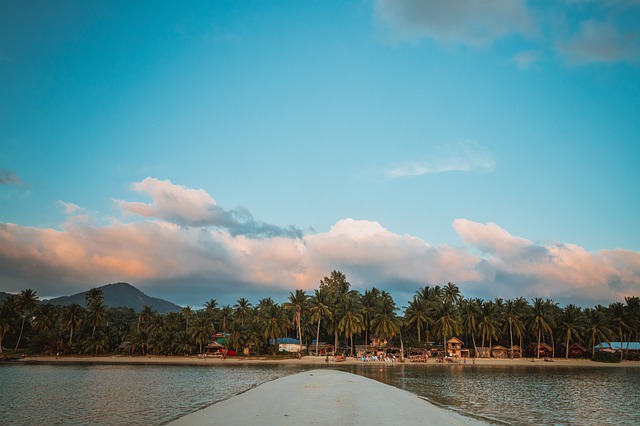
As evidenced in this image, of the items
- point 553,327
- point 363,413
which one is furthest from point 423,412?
point 553,327

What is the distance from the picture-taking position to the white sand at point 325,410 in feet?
69.3

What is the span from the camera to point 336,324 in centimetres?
10631

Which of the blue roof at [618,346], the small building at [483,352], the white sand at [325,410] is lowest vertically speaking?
the small building at [483,352]

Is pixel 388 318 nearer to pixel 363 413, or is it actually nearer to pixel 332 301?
pixel 332 301

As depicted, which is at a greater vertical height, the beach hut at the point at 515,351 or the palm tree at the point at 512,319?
the palm tree at the point at 512,319

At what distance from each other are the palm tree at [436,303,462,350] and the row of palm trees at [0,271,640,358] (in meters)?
0.22

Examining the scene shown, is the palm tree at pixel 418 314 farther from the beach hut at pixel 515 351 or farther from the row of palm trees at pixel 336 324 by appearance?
the beach hut at pixel 515 351

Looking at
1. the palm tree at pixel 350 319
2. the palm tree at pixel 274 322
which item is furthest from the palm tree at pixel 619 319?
the palm tree at pixel 274 322

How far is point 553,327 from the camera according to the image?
105438 mm

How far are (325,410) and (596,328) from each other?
102 m

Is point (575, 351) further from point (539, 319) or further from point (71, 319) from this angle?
point (71, 319)

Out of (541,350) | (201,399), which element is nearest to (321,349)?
(541,350)

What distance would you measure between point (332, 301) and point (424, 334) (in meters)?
24.7

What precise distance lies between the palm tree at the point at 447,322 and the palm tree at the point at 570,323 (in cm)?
2452
